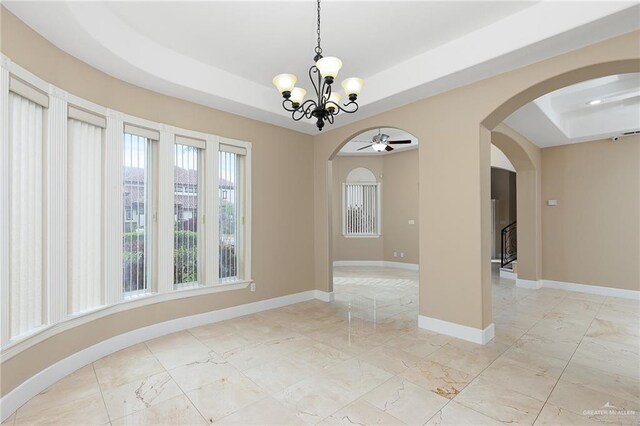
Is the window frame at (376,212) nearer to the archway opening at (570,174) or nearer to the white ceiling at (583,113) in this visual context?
the archway opening at (570,174)

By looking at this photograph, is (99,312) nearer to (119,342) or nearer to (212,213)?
(119,342)

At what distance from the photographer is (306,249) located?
5.54 m

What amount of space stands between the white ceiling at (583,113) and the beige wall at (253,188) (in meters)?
3.73

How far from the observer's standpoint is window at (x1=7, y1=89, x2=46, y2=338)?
7.89 feet

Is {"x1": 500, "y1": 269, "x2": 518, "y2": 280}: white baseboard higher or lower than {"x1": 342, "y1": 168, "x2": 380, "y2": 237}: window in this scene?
lower

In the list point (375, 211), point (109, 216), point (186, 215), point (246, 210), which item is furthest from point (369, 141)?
point (109, 216)

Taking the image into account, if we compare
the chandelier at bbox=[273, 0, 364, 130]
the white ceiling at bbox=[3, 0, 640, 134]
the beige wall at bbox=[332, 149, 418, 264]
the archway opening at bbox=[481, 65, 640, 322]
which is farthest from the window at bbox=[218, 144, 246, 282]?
the beige wall at bbox=[332, 149, 418, 264]

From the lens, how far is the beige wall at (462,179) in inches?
131

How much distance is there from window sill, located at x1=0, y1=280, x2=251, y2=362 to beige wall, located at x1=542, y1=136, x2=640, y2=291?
6.30 meters

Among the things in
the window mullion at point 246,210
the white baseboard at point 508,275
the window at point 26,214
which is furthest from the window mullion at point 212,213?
the white baseboard at point 508,275

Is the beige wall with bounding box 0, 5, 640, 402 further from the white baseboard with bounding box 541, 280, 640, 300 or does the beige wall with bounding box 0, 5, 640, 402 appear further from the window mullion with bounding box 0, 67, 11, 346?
the white baseboard with bounding box 541, 280, 640, 300

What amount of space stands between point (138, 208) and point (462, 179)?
12.6ft

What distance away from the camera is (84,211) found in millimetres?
3150

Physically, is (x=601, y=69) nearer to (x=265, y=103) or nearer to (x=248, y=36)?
(x=248, y=36)
